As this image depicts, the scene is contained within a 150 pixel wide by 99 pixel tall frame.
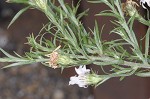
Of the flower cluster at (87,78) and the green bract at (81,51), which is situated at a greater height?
the green bract at (81,51)

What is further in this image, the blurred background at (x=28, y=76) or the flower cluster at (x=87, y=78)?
the blurred background at (x=28, y=76)

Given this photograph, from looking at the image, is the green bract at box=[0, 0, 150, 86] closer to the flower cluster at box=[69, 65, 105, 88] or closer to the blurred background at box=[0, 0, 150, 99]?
the flower cluster at box=[69, 65, 105, 88]

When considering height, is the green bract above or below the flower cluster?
above

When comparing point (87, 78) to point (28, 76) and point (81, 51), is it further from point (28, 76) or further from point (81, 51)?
point (28, 76)

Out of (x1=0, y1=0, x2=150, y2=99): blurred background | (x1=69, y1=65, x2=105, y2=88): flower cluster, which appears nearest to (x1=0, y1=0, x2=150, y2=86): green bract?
(x1=69, y1=65, x2=105, y2=88): flower cluster

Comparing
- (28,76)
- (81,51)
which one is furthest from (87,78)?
(28,76)

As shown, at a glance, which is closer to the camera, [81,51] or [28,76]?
[81,51]

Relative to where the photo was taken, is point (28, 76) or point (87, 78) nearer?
point (87, 78)

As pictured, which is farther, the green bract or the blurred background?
the blurred background

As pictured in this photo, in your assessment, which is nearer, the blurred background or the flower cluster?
the flower cluster

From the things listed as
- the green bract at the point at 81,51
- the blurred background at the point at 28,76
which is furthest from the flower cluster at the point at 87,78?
the blurred background at the point at 28,76

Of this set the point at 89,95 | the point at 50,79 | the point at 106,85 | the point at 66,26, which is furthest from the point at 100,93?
the point at 66,26

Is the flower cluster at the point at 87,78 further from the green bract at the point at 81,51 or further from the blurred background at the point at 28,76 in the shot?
the blurred background at the point at 28,76
